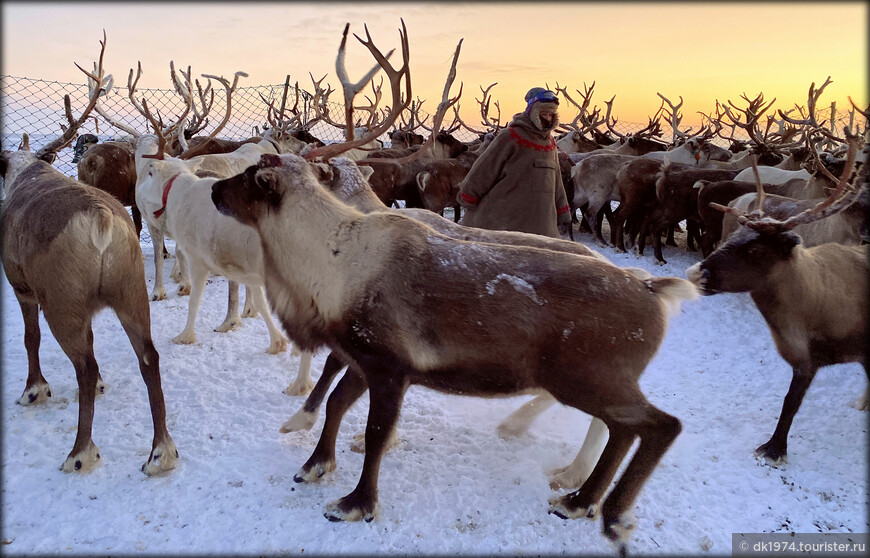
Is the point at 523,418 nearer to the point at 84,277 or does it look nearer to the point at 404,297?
the point at 404,297

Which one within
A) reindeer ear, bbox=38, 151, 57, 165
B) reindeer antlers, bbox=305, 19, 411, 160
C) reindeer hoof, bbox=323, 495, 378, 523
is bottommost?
reindeer hoof, bbox=323, 495, 378, 523

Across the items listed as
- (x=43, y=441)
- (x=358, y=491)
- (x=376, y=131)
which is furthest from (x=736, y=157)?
(x=43, y=441)

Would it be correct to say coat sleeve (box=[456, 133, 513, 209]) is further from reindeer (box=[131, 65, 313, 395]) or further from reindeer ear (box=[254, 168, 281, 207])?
reindeer ear (box=[254, 168, 281, 207])

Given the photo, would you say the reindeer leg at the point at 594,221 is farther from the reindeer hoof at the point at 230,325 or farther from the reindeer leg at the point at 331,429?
the reindeer leg at the point at 331,429

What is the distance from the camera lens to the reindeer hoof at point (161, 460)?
2.92m

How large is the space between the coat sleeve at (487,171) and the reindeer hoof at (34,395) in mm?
3482

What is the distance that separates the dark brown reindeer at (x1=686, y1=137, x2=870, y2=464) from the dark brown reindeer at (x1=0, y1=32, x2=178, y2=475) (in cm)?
319

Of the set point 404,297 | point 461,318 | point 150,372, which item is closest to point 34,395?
point 150,372

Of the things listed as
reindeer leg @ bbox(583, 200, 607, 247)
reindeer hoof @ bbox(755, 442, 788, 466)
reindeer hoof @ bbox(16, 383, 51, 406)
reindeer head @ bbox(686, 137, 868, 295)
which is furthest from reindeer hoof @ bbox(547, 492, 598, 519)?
reindeer leg @ bbox(583, 200, 607, 247)

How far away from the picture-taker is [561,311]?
236 cm

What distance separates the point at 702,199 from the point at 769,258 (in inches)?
172

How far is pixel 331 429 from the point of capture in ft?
9.73

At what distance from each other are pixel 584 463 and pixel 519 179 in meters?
2.62

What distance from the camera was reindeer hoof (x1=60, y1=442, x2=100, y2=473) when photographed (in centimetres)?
289
